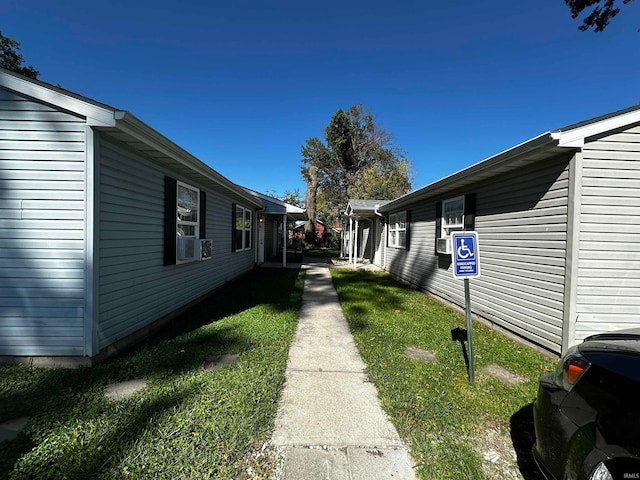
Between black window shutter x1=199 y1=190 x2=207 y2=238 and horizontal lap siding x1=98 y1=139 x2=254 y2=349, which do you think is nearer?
horizontal lap siding x1=98 y1=139 x2=254 y2=349

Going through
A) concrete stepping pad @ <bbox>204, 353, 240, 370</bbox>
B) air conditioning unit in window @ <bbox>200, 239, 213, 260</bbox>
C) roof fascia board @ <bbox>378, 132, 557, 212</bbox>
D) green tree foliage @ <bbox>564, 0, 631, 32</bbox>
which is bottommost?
concrete stepping pad @ <bbox>204, 353, 240, 370</bbox>

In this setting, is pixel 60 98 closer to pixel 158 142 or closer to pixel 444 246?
pixel 158 142

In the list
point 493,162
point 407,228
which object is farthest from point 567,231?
point 407,228

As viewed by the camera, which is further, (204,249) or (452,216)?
(452,216)

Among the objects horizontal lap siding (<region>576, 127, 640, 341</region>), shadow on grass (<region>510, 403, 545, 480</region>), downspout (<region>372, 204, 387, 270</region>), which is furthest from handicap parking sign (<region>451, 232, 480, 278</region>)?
downspout (<region>372, 204, 387, 270</region>)

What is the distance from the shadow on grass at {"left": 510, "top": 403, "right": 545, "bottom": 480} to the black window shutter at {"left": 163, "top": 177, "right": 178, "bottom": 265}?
5072mm

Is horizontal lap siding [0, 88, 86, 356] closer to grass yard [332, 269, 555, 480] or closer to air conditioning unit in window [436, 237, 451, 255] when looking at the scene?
grass yard [332, 269, 555, 480]

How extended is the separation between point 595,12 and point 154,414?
31.7 feet

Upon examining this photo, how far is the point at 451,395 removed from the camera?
298 cm

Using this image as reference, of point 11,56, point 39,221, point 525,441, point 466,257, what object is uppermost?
point 11,56

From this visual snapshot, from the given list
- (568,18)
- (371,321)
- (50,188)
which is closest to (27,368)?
(50,188)

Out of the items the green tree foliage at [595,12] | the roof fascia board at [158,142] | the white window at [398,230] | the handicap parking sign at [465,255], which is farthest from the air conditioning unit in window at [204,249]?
the green tree foliage at [595,12]

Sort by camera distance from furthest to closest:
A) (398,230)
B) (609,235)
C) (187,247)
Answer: (398,230), (187,247), (609,235)

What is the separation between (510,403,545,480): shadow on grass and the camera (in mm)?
2068
